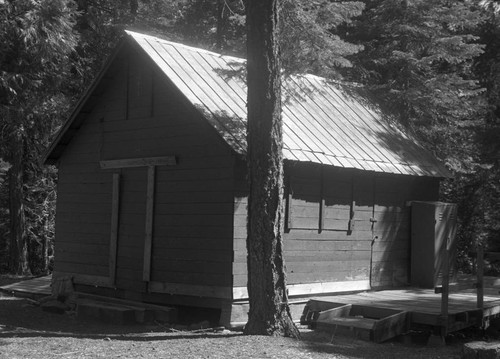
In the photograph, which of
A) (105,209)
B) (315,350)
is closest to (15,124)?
Answer: (105,209)

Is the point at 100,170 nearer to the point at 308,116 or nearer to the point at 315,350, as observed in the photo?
the point at 308,116

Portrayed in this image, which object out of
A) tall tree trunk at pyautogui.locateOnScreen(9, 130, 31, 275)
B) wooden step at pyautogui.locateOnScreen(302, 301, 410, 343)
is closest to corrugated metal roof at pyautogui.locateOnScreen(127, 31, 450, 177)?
wooden step at pyautogui.locateOnScreen(302, 301, 410, 343)

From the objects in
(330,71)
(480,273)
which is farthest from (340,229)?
(330,71)

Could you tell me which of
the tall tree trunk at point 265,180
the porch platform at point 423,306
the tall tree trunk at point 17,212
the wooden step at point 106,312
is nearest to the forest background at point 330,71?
the tall tree trunk at point 17,212

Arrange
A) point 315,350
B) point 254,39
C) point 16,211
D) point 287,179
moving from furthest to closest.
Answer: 1. point 16,211
2. point 287,179
3. point 254,39
4. point 315,350

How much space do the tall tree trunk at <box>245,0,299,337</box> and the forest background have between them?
4.32 meters

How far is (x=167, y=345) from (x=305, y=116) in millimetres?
7223

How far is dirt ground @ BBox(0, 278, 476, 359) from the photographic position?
9.96m

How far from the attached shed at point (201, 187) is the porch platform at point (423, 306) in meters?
0.60

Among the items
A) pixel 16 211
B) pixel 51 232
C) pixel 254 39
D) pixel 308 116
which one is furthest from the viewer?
pixel 51 232

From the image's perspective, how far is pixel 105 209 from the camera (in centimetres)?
1588

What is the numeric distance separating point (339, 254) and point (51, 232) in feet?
49.9

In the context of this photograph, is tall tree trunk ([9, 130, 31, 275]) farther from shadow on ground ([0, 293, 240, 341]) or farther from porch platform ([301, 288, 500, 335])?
porch platform ([301, 288, 500, 335])

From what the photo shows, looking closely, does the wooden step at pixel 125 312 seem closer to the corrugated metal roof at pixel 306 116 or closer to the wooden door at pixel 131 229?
the wooden door at pixel 131 229
